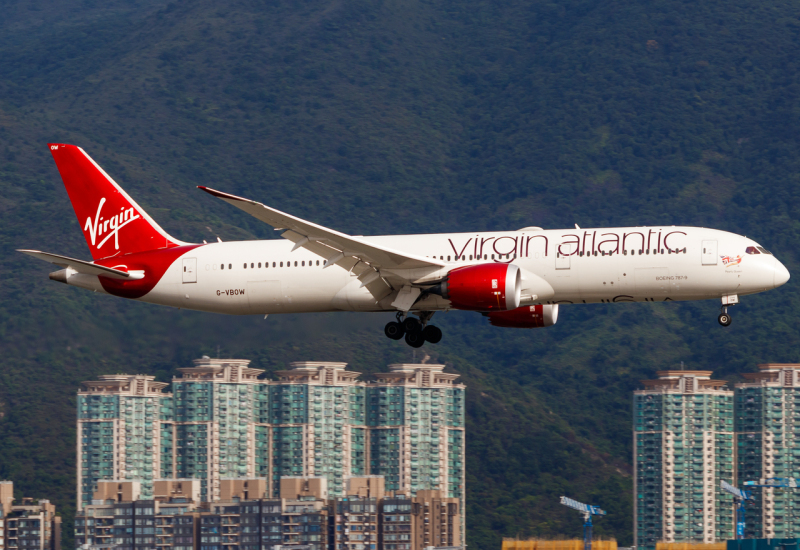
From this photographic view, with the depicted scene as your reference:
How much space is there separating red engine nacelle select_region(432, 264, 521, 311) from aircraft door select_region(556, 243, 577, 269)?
5.98 feet

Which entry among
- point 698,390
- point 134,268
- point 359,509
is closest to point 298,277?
point 134,268

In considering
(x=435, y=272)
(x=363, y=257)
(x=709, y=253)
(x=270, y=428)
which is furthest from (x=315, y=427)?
(x=709, y=253)

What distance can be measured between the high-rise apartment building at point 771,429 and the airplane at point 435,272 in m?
127

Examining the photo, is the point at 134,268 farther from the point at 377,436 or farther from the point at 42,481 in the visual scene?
the point at 42,481

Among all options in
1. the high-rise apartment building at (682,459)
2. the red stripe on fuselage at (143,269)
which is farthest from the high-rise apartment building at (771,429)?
the red stripe on fuselage at (143,269)

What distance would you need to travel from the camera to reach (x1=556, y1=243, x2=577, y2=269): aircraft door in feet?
157

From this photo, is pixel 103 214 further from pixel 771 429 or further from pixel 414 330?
pixel 771 429

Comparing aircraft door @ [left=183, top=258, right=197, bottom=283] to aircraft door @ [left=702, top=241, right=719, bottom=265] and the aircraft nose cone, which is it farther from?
the aircraft nose cone

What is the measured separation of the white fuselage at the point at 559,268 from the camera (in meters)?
47.6

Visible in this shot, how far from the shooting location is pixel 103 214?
56.5 meters

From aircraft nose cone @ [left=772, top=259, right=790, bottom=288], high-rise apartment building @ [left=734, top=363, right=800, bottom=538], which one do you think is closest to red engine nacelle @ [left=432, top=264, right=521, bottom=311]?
aircraft nose cone @ [left=772, top=259, right=790, bottom=288]

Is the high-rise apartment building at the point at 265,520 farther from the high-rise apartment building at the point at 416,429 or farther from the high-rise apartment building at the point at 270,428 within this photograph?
the high-rise apartment building at the point at 416,429

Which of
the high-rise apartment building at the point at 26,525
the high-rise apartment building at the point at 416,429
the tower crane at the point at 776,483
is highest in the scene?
the high-rise apartment building at the point at 416,429

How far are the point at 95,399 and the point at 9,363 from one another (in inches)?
931
